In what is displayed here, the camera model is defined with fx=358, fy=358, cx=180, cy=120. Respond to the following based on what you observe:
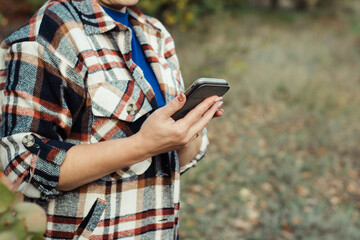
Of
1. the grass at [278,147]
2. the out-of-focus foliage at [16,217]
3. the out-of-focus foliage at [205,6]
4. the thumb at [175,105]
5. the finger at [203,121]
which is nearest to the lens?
the out-of-focus foliage at [16,217]

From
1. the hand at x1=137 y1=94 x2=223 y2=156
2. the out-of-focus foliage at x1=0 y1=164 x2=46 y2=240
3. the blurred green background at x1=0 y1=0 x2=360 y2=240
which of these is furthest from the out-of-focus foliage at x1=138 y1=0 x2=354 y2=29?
the out-of-focus foliage at x1=0 y1=164 x2=46 y2=240

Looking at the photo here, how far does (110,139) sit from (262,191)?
10.6ft

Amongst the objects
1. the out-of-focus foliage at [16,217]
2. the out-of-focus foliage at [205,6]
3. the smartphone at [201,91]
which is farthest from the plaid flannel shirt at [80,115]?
the out-of-focus foliage at [205,6]

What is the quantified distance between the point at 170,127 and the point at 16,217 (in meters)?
0.57

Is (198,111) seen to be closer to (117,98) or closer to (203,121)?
(203,121)

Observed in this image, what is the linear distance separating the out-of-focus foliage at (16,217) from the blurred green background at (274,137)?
297 cm

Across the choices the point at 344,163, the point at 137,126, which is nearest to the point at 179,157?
the point at 137,126

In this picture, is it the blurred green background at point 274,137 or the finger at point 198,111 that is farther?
→ the blurred green background at point 274,137

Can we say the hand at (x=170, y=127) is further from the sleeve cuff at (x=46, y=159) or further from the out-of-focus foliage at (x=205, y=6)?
the out-of-focus foliage at (x=205, y=6)

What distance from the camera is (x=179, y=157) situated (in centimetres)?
143

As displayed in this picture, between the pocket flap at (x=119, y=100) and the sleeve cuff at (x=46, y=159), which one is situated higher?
the pocket flap at (x=119, y=100)

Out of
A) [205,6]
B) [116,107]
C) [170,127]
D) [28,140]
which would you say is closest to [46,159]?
[28,140]

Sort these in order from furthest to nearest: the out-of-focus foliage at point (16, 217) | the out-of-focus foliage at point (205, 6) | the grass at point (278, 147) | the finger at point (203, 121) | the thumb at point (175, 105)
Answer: the out-of-focus foliage at point (205, 6) < the grass at point (278, 147) < the finger at point (203, 121) < the thumb at point (175, 105) < the out-of-focus foliage at point (16, 217)

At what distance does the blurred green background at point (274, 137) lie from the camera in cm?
357
